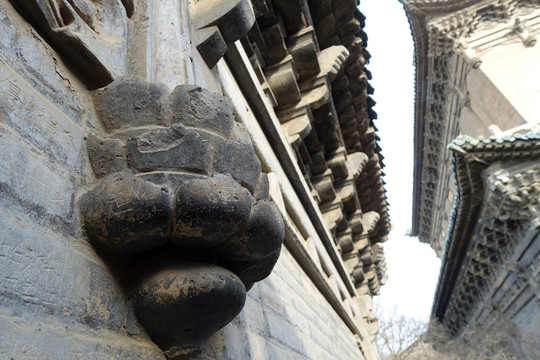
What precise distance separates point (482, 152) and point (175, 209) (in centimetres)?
821

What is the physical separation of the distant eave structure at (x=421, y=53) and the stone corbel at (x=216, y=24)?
15.0 m

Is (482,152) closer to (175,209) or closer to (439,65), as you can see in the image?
(175,209)

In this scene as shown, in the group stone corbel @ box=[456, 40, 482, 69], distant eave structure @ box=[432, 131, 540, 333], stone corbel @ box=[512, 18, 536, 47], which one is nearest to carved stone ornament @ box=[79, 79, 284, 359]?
distant eave structure @ box=[432, 131, 540, 333]

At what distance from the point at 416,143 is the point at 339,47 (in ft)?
54.9

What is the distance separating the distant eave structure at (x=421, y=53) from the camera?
47.7 feet

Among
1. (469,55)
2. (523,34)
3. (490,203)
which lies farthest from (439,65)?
(490,203)

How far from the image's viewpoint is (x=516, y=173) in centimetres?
788

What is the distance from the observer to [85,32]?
4.03 ft

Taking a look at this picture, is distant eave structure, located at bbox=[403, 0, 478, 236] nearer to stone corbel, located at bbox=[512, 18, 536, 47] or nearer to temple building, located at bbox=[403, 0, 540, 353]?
temple building, located at bbox=[403, 0, 540, 353]

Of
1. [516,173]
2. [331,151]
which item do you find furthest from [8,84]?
[516,173]

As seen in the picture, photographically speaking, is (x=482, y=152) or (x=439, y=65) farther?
(x=439, y=65)

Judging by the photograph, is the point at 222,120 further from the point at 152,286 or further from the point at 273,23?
the point at 273,23

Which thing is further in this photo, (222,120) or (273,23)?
(273,23)

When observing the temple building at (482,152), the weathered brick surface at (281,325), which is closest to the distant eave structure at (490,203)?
the temple building at (482,152)
